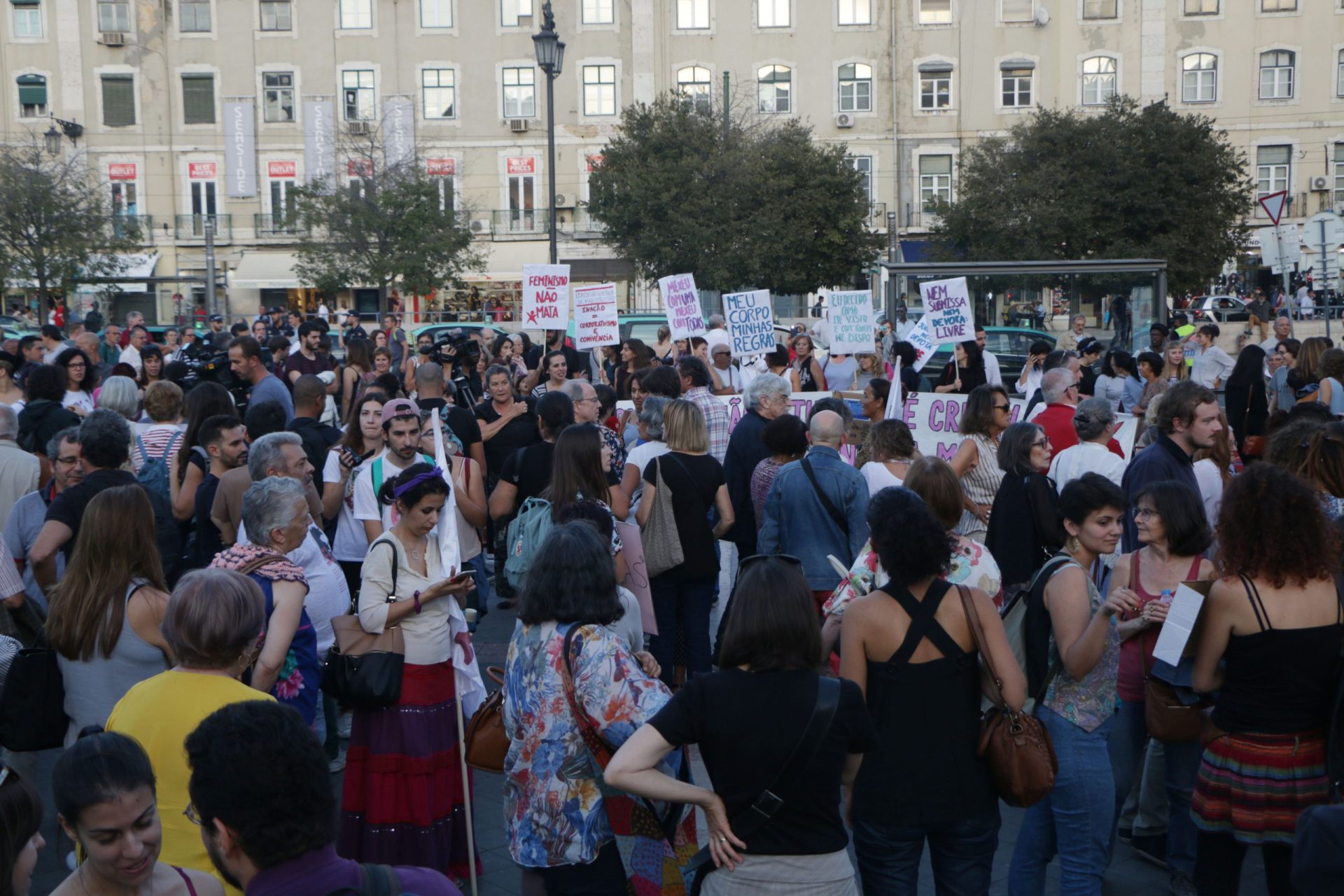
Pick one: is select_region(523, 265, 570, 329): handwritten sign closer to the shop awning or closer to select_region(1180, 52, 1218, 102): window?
the shop awning

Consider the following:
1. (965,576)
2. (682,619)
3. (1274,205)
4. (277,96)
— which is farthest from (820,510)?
(277,96)

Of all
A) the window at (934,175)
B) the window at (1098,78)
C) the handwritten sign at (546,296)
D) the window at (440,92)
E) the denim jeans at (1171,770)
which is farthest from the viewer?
the window at (440,92)

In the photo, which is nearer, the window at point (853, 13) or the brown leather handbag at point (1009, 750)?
the brown leather handbag at point (1009, 750)

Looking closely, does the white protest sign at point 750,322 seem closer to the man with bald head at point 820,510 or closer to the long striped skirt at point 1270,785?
the man with bald head at point 820,510

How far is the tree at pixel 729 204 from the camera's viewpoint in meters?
32.9

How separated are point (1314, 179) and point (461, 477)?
1799 inches

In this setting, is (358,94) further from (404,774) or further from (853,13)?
(404,774)

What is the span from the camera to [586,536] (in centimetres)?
379

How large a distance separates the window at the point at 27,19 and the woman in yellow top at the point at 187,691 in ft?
161

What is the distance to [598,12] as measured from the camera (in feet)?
146

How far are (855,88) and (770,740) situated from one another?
145ft

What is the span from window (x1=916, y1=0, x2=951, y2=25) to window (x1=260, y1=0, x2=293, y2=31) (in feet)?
73.5

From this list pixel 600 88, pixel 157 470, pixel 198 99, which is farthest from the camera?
pixel 198 99

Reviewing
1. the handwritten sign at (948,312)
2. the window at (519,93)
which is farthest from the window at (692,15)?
the handwritten sign at (948,312)
